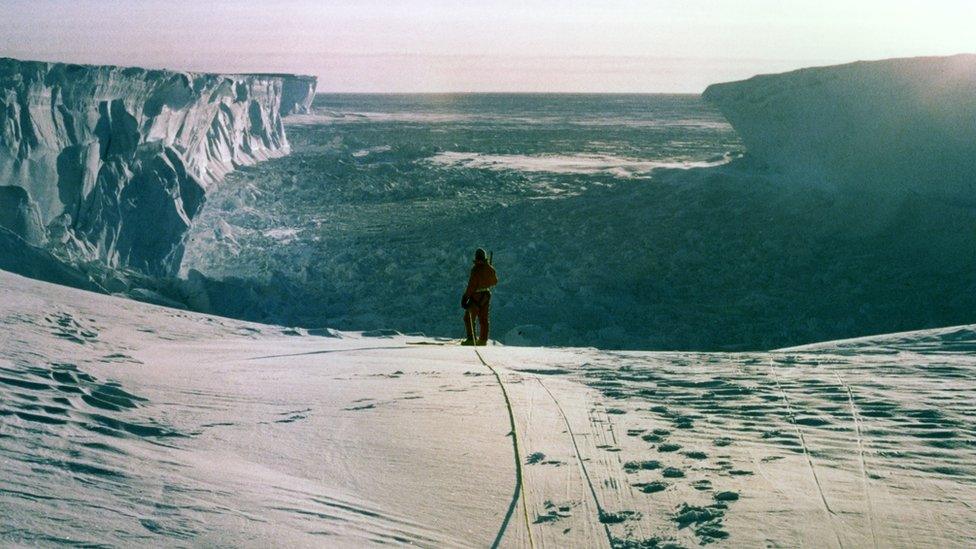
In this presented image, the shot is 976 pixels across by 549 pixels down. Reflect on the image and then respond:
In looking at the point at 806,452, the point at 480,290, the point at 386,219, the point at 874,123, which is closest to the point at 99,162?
the point at 386,219

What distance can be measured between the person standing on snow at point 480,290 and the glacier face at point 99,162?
211 inches

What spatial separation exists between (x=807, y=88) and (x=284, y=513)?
1505 cm

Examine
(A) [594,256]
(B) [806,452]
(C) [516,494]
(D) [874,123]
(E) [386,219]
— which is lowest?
(E) [386,219]

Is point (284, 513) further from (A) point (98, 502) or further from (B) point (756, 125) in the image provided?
(B) point (756, 125)

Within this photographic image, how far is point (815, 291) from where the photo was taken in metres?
11.4

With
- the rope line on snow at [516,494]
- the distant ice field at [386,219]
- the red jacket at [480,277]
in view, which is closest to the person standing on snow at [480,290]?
the red jacket at [480,277]

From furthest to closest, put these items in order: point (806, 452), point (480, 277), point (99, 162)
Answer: point (99, 162) → point (480, 277) → point (806, 452)

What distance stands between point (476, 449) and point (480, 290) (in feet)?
12.8

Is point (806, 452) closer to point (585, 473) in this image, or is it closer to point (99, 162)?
point (585, 473)

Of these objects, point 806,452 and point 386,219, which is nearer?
point 806,452

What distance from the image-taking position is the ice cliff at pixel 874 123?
13.8 metres

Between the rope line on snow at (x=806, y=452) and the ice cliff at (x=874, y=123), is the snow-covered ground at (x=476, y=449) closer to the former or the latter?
the rope line on snow at (x=806, y=452)

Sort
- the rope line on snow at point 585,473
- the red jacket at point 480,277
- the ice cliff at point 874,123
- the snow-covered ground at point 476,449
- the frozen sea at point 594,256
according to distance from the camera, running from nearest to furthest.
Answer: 1. the snow-covered ground at point 476,449
2. the rope line on snow at point 585,473
3. the red jacket at point 480,277
4. the frozen sea at point 594,256
5. the ice cliff at point 874,123

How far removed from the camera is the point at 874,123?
14.7 m
